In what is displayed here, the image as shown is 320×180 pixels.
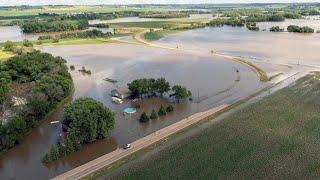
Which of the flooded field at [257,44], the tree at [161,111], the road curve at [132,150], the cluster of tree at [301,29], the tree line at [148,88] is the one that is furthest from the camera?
the cluster of tree at [301,29]

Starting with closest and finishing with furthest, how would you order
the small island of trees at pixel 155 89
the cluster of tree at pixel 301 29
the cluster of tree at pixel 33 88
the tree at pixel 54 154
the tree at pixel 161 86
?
the tree at pixel 54 154 < the cluster of tree at pixel 33 88 < the small island of trees at pixel 155 89 < the tree at pixel 161 86 < the cluster of tree at pixel 301 29

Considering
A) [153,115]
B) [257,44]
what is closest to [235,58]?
[257,44]

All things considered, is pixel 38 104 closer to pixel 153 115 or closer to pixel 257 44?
pixel 153 115

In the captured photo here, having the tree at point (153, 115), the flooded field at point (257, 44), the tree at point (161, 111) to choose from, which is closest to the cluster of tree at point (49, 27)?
the flooded field at point (257, 44)

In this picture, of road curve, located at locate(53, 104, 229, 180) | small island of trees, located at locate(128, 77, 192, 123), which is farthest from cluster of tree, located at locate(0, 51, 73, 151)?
small island of trees, located at locate(128, 77, 192, 123)

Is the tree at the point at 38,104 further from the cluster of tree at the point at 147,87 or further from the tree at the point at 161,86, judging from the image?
the tree at the point at 161,86

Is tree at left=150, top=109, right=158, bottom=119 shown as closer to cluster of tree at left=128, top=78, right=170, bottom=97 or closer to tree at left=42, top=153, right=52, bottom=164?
cluster of tree at left=128, top=78, right=170, bottom=97
